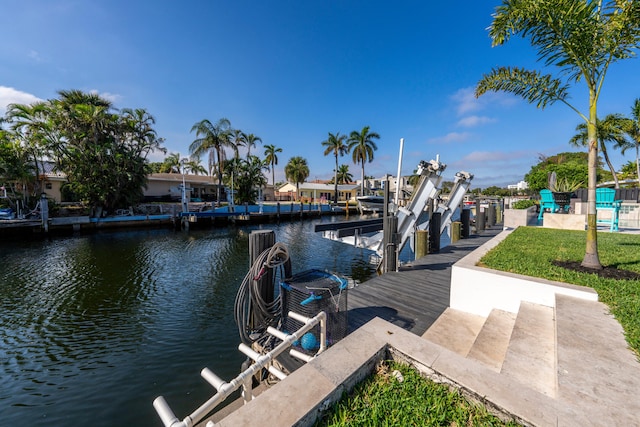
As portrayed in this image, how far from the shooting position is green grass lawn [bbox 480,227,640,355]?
304cm

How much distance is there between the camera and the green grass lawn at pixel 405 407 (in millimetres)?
1792

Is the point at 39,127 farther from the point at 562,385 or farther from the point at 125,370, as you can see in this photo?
the point at 562,385

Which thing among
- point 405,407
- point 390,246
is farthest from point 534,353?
point 390,246

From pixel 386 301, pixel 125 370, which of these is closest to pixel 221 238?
pixel 125 370

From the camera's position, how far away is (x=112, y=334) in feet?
20.0

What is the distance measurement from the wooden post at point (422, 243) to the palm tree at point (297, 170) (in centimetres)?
4279

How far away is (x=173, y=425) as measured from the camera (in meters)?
1.51

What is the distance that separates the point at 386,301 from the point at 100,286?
9899 millimetres

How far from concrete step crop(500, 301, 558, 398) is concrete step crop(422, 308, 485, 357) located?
0.84 meters

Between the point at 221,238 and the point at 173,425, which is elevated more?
the point at 173,425

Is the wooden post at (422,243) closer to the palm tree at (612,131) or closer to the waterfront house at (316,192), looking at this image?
the palm tree at (612,131)

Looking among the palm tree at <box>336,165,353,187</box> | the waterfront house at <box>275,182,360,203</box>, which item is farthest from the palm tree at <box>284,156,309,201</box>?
the palm tree at <box>336,165,353,187</box>

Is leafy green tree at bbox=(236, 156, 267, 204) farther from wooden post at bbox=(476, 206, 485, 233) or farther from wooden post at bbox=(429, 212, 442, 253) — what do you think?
wooden post at bbox=(429, 212, 442, 253)

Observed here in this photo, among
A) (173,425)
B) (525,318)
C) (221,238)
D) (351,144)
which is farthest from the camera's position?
(351,144)
